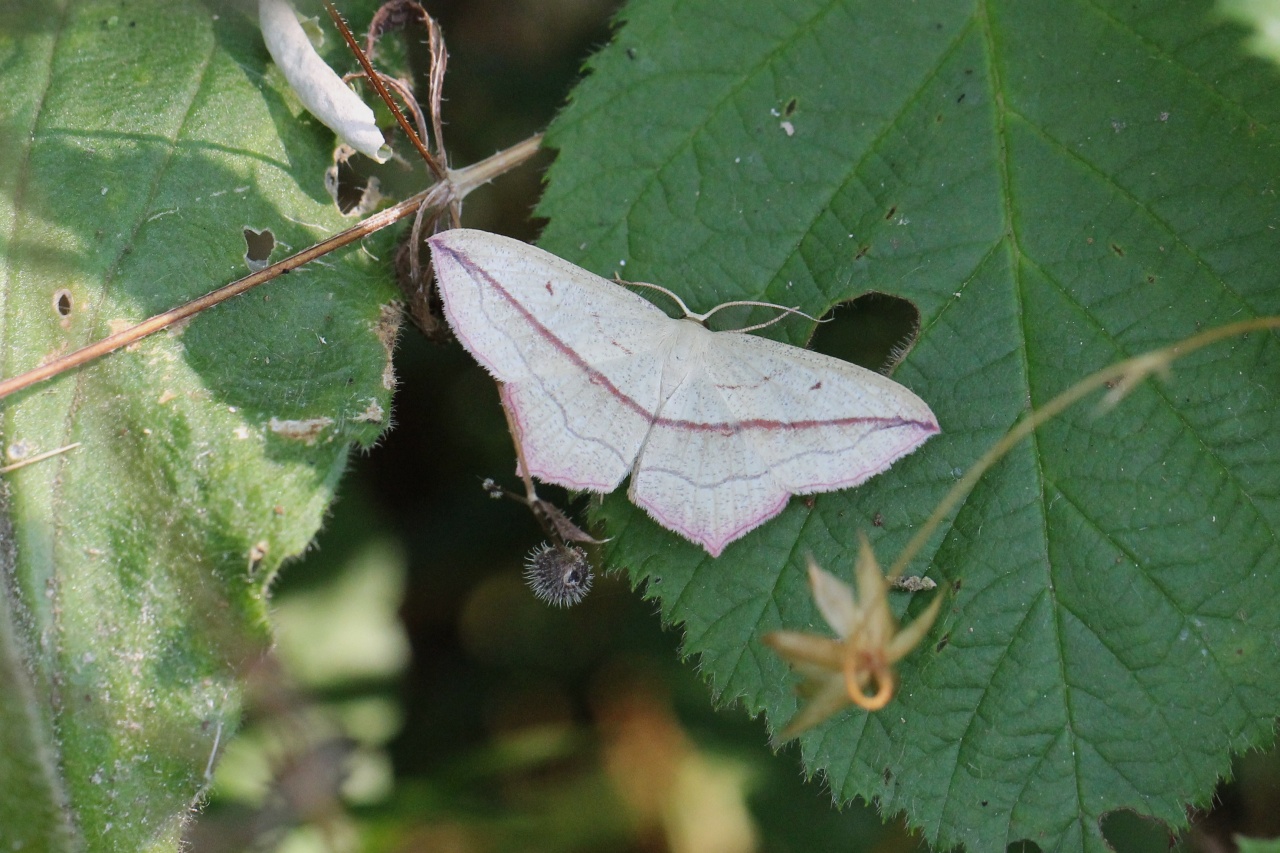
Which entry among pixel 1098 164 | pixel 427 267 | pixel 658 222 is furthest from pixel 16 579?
pixel 1098 164

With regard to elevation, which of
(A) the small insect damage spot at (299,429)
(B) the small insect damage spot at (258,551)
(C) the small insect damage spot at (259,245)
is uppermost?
(C) the small insect damage spot at (259,245)

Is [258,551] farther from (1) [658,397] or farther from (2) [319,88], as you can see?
(2) [319,88]

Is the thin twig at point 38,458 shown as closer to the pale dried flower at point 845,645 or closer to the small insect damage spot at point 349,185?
the small insect damage spot at point 349,185

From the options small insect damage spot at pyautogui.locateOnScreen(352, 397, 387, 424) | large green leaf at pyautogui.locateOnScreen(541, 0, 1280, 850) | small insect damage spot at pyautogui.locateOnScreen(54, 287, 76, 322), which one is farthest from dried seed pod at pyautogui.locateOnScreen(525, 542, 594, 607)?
small insect damage spot at pyautogui.locateOnScreen(54, 287, 76, 322)

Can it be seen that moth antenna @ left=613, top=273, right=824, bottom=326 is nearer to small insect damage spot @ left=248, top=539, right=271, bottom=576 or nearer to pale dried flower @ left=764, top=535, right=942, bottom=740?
pale dried flower @ left=764, top=535, right=942, bottom=740

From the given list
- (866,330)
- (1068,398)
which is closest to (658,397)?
(866,330)

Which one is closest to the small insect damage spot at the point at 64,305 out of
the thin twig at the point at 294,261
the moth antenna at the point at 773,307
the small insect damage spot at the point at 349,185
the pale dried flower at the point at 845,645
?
the thin twig at the point at 294,261

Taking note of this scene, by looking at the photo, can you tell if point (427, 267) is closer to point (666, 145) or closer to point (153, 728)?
point (666, 145)
